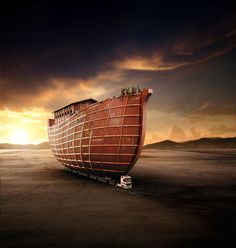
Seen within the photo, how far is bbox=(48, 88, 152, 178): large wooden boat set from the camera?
40.5 ft

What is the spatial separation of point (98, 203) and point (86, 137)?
19.4 ft

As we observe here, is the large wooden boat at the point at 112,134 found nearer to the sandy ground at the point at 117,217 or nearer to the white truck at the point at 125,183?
the white truck at the point at 125,183

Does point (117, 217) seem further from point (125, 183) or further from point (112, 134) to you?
point (112, 134)

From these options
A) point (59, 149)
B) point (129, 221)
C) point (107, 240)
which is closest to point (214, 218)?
point (129, 221)

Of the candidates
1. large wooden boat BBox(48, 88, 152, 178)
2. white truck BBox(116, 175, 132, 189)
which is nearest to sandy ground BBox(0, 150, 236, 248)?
white truck BBox(116, 175, 132, 189)

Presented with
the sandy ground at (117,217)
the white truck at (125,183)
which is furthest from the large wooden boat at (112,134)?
the sandy ground at (117,217)

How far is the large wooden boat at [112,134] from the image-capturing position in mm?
12359

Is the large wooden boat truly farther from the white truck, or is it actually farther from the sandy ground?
the sandy ground

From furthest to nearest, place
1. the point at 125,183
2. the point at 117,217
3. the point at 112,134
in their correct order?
the point at 112,134 → the point at 125,183 → the point at 117,217

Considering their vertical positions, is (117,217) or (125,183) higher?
(125,183)

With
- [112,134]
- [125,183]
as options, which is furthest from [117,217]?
[112,134]

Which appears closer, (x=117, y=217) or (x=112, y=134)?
(x=117, y=217)

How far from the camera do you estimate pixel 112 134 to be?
510 inches

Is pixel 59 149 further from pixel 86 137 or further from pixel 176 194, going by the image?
pixel 176 194
